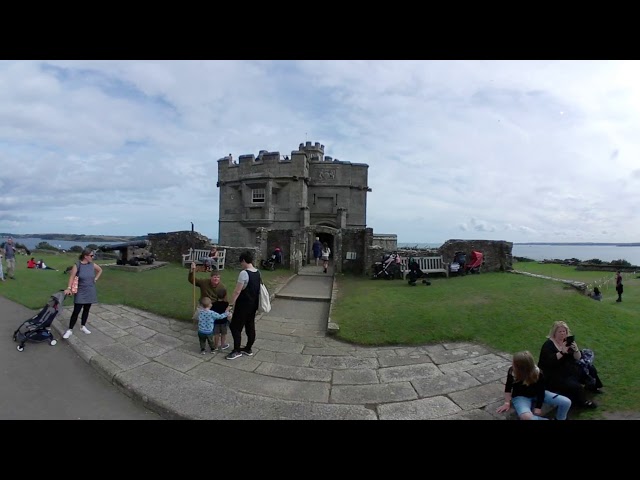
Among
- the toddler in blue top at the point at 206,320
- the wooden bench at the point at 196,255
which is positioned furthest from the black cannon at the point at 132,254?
the toddler in blue top at the point at 206,320

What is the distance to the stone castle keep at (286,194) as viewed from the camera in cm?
2244

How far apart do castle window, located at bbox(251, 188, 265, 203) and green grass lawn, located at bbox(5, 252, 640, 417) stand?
12228 mm

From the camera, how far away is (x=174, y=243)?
746 inches

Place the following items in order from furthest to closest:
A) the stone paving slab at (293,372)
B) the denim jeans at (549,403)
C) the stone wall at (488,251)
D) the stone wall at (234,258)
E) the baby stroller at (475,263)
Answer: the stone wall at (234,258), the stone wall at (488,251), the baby stroller at (475,263), the stone paving slab at (293,372), the denim jeans at (549,403)

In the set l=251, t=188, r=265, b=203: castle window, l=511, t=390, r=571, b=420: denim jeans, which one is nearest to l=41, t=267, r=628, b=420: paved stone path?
l=511, t=390, r=571, b=420: denim jeans

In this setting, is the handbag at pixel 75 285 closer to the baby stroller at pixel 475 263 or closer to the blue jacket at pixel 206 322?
the blue jacket at pixel 206 322

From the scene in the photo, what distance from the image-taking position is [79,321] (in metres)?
6.57

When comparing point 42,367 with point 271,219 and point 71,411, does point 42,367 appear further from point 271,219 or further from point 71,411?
point 271,219

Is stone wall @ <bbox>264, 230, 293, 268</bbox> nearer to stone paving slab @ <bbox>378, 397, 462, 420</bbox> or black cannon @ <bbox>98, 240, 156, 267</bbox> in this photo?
black cannon @ <bbox>98, 240, 156, 267</bbox>

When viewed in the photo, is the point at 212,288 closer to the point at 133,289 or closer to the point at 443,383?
the point at 443,383

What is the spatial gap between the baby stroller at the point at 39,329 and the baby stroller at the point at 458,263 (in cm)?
1374

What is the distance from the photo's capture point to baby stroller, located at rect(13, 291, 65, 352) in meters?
5.30

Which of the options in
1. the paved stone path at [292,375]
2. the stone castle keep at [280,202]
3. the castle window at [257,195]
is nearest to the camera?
the paved stone path at [292,375]
